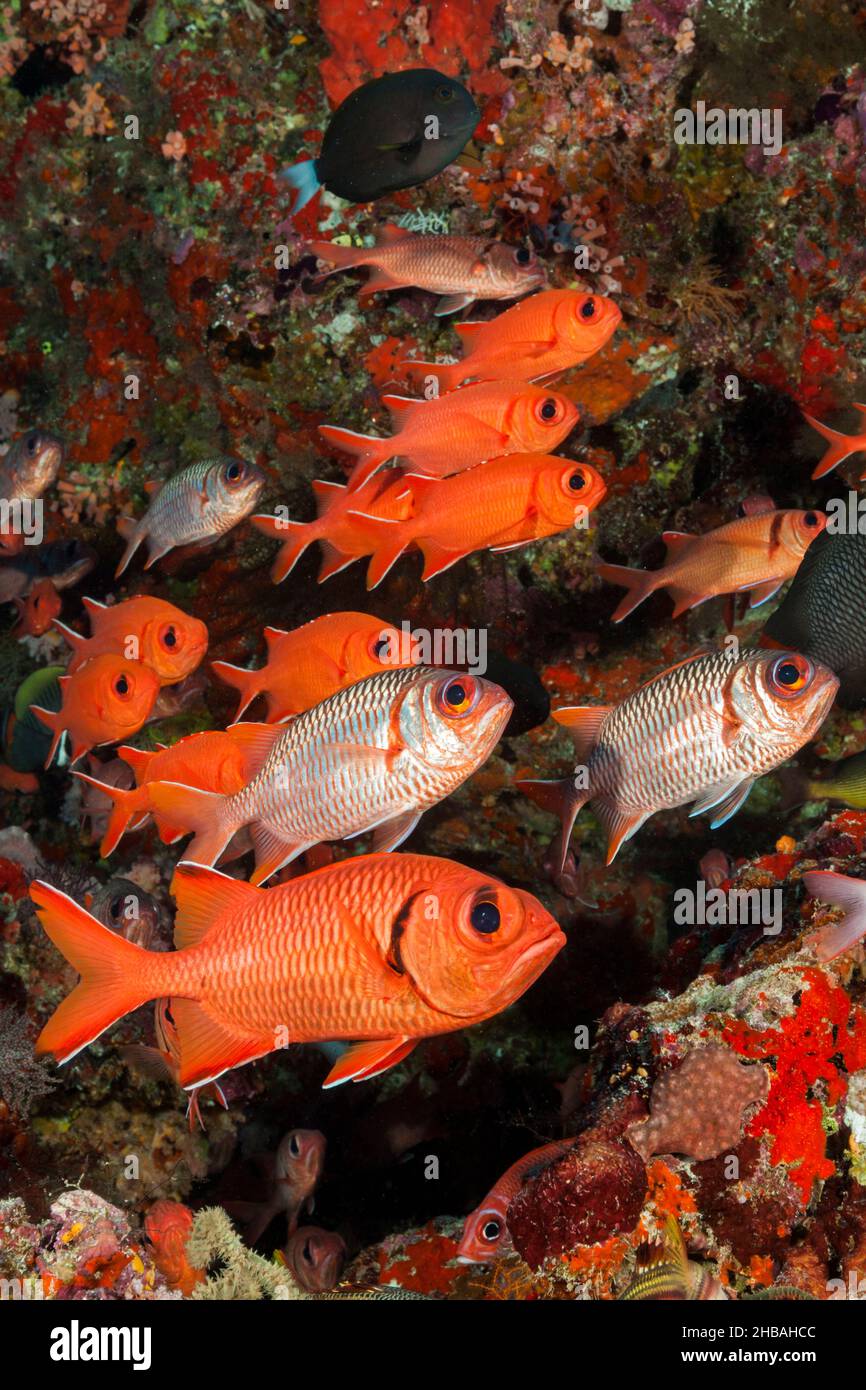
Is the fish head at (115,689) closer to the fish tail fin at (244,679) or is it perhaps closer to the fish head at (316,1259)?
the fish tail fin at (244,679)

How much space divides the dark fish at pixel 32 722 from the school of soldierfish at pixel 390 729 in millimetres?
27

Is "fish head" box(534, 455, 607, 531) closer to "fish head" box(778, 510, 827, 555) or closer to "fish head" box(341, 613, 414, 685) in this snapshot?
"fish head" box(341, 613, 414, 685)

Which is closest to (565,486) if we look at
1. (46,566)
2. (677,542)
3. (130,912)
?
(677,542)

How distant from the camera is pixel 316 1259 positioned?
4.30 metres

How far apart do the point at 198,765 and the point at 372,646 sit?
871 millimetres

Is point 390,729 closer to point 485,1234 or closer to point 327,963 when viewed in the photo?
point 327,963

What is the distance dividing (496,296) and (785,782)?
3.38 metres

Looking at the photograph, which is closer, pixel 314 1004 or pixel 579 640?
pixel 314 1004

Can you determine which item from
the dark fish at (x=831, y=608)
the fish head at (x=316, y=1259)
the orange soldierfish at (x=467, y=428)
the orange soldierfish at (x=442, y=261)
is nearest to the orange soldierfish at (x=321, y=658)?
the orange soldierfish at (x=467, y=428)

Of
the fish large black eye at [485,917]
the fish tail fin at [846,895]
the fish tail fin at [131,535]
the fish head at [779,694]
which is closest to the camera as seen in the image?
the fish large black eye at [485,917]

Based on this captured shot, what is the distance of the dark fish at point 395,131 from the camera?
411 cm
